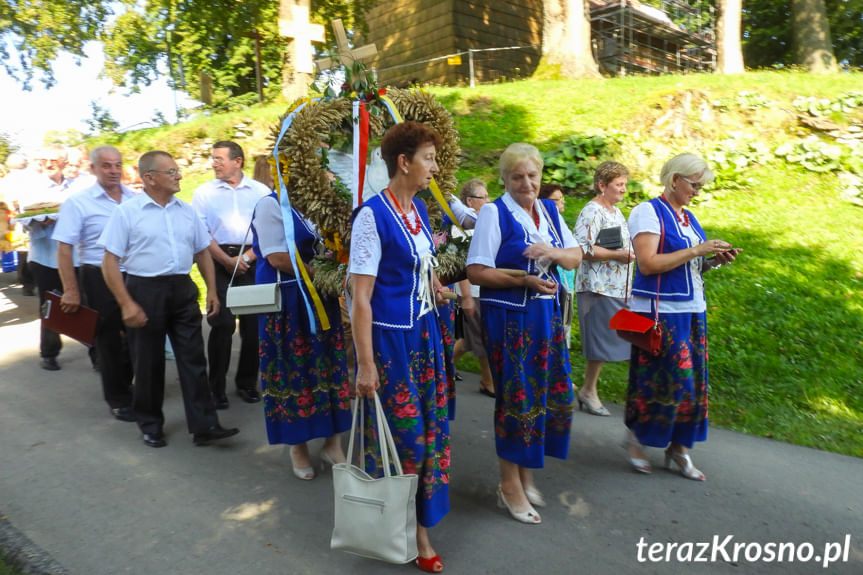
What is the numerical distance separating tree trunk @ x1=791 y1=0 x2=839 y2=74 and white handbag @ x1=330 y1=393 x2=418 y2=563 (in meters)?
19.6

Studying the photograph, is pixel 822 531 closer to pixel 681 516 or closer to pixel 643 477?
pixel 681 516

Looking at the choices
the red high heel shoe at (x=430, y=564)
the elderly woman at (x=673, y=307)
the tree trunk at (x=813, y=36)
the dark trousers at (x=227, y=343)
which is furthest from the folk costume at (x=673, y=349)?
the tree trunk at (x=813, y=36)

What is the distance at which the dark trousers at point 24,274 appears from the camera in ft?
35.4

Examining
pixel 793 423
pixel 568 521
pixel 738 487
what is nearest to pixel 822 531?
pixel 738 487

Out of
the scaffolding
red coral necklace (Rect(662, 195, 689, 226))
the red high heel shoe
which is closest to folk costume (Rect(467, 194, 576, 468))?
the red high heel shoe

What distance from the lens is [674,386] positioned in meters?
4.20

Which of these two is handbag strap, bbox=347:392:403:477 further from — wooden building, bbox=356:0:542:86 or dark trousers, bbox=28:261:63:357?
wooden building, bbox=356:0:542:86

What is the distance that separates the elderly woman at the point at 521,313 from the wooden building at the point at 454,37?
18.1m

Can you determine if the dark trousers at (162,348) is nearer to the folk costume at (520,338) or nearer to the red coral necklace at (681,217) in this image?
the folk costume at (520,338)

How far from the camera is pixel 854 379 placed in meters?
6.03

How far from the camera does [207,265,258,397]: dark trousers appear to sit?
19.0 ft

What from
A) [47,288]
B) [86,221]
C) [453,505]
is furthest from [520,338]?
[47,288]

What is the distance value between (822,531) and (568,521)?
56.4 inches

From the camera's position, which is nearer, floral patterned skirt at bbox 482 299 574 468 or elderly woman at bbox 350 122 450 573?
elderly woman at bbox 350 122 450 573
